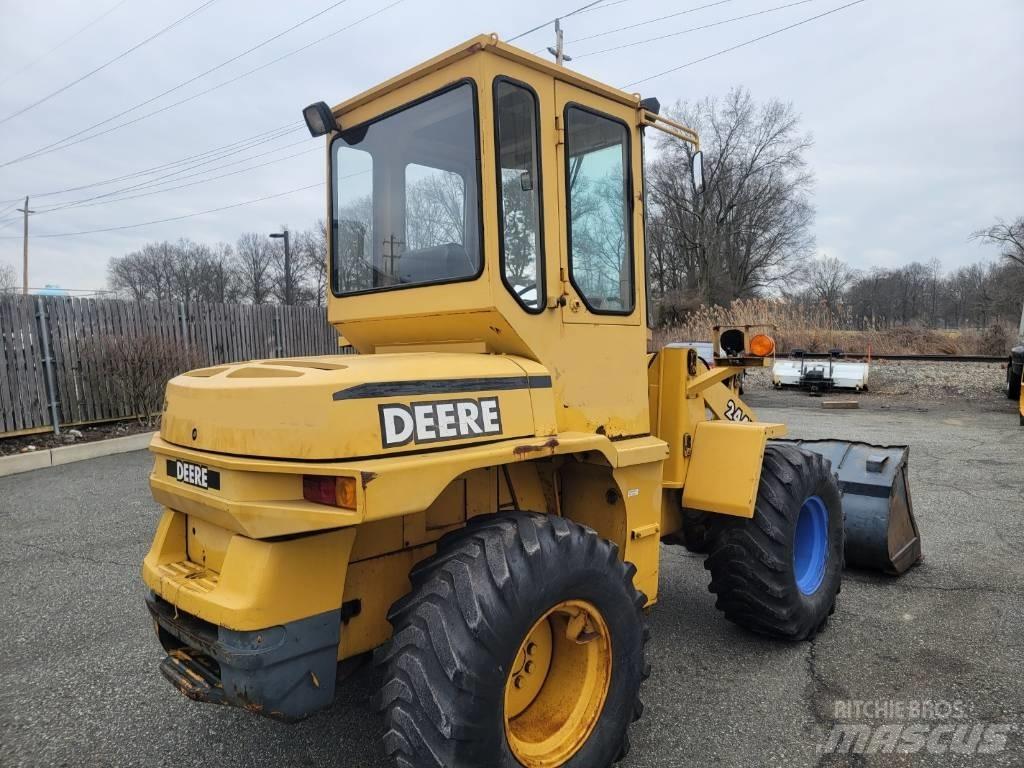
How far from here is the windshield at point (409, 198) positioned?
9.16 ft

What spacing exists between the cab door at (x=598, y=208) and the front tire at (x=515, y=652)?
1.05 meters

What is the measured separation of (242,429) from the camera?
2221mm

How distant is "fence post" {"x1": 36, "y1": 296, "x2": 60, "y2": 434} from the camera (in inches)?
391

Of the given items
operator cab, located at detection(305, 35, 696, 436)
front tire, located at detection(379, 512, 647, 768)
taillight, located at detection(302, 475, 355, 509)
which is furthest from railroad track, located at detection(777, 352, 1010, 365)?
taillight, located at detection(302, 475, 355, 509)

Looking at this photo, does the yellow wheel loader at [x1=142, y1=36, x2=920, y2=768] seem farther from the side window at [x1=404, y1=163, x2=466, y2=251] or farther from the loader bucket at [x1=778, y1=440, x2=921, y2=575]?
the loader bucket at [x1=778, y1=440, x2=921, y2=575]

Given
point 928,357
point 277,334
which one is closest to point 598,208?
point 277,334

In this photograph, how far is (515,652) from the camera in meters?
2.23

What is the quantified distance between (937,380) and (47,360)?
18670 millimetres

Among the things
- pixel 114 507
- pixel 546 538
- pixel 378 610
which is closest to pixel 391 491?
pixel 546 538

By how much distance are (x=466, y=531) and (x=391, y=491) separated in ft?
1.41

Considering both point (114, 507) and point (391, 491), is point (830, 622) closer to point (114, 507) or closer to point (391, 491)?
point (391, 491)

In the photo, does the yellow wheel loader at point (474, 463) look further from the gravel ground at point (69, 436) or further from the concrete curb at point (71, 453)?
the gravel ground at point (69, 436)

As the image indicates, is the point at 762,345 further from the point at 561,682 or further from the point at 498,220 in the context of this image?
the point at 561,682

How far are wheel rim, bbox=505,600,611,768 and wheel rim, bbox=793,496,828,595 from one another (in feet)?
6.32
